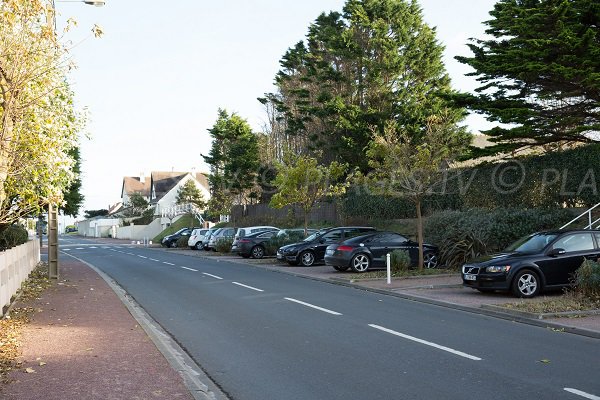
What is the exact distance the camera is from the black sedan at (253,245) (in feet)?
103

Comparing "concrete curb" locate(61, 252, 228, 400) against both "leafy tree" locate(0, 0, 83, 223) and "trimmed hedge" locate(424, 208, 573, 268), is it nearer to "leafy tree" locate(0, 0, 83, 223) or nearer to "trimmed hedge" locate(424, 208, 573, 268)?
"leafy tree" locate(0, 0, 83, 223)

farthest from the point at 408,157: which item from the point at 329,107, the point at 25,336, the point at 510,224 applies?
the point at 329,107

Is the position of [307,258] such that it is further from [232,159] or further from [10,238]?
[232,159]

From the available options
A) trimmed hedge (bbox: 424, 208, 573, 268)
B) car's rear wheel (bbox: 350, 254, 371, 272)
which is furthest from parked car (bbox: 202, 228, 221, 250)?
trimmed hedge (bbox: 424, 208, 573, 268)

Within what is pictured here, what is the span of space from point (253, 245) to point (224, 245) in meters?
6.23

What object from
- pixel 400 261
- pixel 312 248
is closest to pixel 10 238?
pixel 312 248

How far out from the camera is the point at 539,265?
13.3 meters

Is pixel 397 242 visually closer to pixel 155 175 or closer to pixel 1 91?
pixel 1 91

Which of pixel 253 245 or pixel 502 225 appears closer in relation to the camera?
pixel 502 225

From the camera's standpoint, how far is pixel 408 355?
26.5 feet

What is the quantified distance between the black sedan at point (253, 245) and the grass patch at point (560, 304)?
19955 mm

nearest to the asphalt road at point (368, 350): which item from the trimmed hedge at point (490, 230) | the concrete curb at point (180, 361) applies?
the concrete curb at point (180, 361)

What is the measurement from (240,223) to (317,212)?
1148 centimetres

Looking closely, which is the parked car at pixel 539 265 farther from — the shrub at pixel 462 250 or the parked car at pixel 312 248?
the parked car at pixel 312 248
